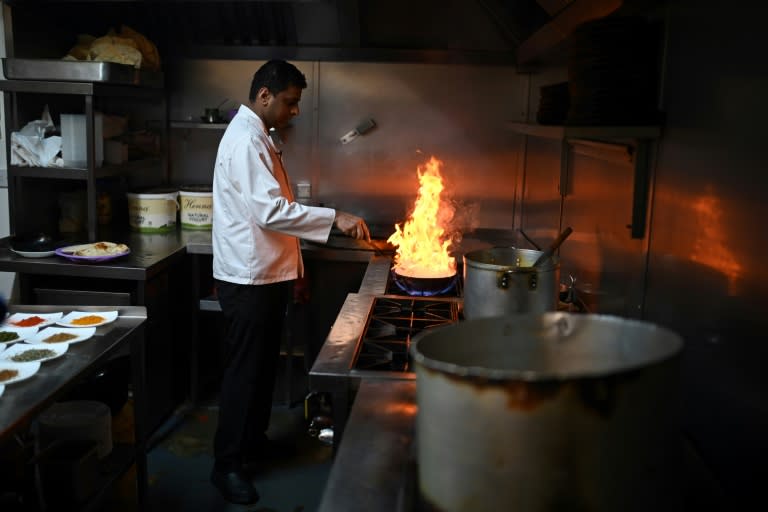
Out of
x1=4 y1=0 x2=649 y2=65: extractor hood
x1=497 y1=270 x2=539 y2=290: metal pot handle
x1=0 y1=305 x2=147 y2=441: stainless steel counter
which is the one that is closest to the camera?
x1=0 y1=305 x2=147 y2=441: stainless steel counter

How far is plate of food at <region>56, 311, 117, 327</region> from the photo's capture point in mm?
2377

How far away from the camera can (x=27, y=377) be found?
192 cm

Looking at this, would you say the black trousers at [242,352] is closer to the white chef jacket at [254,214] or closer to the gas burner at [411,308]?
the white chef jacket at [254,214]

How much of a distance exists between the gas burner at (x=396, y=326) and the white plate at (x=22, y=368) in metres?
0.84

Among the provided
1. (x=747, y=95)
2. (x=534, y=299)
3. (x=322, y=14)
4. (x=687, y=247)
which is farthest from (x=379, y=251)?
(x=747, y=95)

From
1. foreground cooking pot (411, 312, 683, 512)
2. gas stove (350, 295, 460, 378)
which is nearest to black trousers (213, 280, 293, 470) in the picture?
gas stove (350, 295, 460, 378)

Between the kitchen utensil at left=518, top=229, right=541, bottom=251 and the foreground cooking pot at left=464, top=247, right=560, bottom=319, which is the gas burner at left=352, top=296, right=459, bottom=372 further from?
the kitchen utensil at left=518, top=229, right=541, bottom=251

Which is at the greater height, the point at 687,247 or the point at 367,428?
the point at 687,247

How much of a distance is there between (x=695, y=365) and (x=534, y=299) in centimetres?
41

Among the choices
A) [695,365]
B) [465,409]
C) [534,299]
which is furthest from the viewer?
[534,299]

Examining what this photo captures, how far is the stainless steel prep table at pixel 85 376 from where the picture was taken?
176 cm

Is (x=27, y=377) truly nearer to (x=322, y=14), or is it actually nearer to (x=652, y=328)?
(x=652, y=328)

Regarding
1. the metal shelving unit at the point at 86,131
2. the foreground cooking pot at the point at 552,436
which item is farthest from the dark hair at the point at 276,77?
the foreground cooking pot at the point at 552,436

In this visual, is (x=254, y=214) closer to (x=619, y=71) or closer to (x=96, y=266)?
(x=96, y=266)
